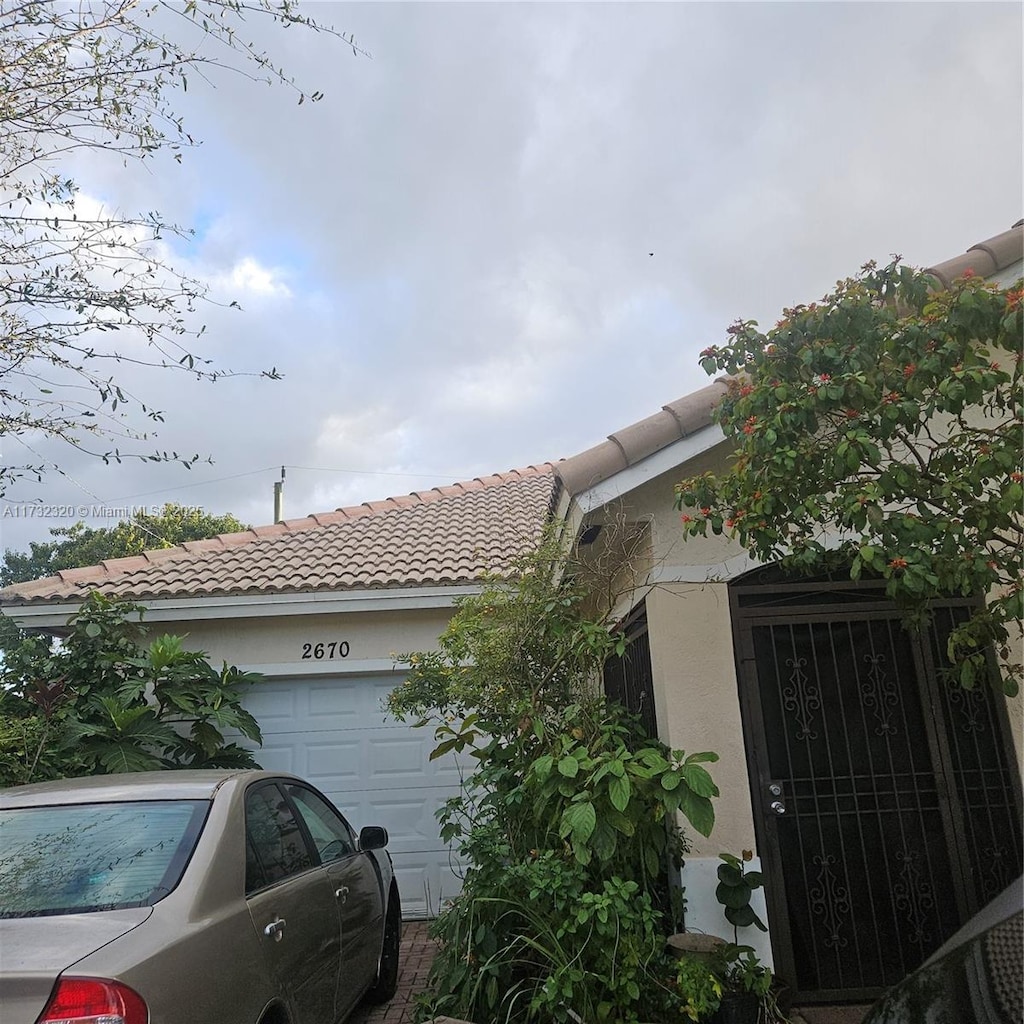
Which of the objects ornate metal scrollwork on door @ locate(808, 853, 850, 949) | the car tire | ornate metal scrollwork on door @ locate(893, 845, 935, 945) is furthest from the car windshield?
ornate metal scrollwork on door @ locate(893, 845, 935, 945)

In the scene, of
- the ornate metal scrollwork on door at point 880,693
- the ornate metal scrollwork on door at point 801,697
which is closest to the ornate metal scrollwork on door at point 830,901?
the ornate metal scrollwork on door at point 801,697

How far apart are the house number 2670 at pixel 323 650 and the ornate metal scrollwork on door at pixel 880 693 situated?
5.44m

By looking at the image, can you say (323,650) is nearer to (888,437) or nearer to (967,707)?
(967,707)

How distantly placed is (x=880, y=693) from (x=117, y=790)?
433 centimetres

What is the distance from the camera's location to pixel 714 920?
4371mm

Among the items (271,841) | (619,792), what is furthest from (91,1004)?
(619,792)

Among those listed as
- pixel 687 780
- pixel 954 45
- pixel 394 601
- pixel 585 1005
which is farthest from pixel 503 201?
pixel 585 1005

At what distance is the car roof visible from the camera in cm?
317

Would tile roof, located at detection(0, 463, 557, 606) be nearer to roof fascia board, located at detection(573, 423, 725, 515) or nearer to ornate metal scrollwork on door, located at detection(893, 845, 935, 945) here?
roof fascia board, located at detection(573, 423, 725, 515)

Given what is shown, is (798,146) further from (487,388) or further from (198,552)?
(198,552)

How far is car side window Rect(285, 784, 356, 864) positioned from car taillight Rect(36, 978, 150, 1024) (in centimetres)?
194

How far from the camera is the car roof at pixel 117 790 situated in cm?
317

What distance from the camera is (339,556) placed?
9.61 metres

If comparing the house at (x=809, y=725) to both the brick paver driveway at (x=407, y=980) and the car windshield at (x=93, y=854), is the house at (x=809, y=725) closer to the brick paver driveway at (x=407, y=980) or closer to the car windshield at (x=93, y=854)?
the brick paver driveway at (x=407, y=980)
